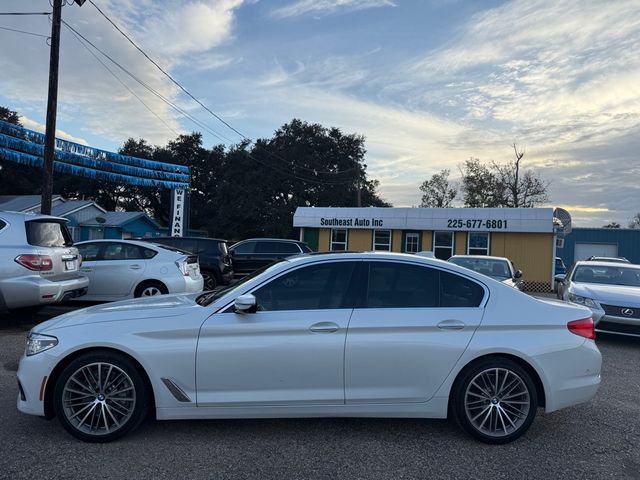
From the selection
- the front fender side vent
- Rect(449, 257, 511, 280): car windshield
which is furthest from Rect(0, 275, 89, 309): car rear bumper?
Rect(449, 257, 511, 280): car windshield

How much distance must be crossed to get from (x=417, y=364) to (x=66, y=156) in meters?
21.5

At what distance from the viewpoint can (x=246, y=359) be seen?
3781 millimetres

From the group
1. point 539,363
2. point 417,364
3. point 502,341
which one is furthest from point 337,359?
point 539,363

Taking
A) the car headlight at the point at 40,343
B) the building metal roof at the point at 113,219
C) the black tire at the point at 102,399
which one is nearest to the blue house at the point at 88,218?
the building metal roof at the point at 113,219

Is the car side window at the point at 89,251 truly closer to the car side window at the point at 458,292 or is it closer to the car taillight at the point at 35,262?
the car taillight at the point at 35,262

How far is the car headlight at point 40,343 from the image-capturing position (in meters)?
3.83

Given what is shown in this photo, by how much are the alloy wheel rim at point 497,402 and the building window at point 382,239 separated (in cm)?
1909

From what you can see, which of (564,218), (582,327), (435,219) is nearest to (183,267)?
(582,327)

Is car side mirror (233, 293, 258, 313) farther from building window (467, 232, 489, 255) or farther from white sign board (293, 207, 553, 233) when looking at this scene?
building window (467, 232, 489, 255)

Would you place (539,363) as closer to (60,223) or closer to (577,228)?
(60,223)

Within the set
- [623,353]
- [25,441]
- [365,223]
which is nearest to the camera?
[25,441]

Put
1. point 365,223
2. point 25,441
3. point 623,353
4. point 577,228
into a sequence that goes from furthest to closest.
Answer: point 577,228, point 365,223, point 623,353, point 25,441

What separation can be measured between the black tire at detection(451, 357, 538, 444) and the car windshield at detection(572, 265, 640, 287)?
21.9 ft

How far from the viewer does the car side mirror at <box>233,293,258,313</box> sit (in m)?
3.73
